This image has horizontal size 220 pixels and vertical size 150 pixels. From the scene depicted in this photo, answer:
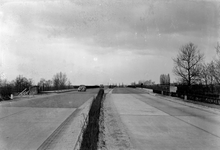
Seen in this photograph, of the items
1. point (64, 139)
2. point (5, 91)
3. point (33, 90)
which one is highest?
point (5, 91)

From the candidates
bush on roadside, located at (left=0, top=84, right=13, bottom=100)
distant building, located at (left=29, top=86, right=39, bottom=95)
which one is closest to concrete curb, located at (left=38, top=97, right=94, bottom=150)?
bush on roadside, located at (left=0, top=84, right=13, bottom=100)

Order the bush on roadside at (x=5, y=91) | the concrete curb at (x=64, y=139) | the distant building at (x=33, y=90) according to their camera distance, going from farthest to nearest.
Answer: the distant building at (x=33, y=90)
the bush on roadside at (x=5, y=91)
the concrete curb at (x=64, y=139)

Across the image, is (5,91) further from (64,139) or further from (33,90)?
(64,139)

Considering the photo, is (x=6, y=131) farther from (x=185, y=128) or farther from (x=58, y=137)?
(x=185, y=128)

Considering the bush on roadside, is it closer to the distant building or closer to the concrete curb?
the distant building

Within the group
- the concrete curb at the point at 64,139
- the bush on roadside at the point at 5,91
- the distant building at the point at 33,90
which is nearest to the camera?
the concrete curb at the point at 64,139

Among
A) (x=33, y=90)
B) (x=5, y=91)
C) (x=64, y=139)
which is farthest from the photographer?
(x=33, y=90)

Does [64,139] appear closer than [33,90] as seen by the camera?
Yes

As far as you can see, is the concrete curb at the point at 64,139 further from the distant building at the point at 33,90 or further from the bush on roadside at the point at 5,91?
the distant building at the point at 33,90

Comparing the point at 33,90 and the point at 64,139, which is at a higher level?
the point at 33,90

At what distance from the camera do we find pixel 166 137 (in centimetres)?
703

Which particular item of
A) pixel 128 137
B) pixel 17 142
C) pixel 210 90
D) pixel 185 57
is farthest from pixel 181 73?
pixel 17 142

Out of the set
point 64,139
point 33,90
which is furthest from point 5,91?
point 64,139

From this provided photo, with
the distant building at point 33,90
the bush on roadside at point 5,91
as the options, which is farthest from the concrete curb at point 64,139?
the distant building at point 33,90
